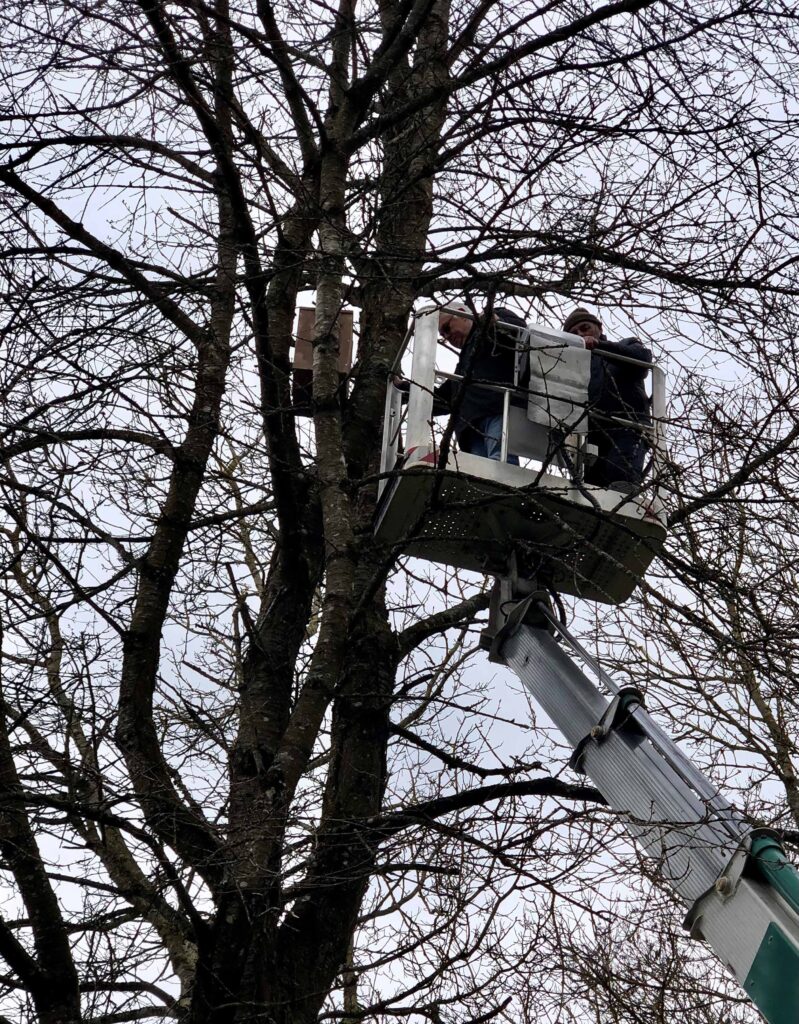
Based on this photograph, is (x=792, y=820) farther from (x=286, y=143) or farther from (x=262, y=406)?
(x=286, y=143)

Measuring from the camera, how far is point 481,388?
5.90 meters

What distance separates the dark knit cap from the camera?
6.19m

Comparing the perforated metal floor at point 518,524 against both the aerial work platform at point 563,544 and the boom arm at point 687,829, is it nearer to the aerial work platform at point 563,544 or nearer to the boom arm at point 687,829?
the aerial work platform at point 563,544

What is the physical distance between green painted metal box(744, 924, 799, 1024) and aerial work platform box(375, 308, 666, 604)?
182cm

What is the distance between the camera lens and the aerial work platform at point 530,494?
5.52m

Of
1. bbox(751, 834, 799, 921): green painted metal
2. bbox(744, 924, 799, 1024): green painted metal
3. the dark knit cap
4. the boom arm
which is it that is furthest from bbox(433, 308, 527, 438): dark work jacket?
bbox(744, 924, 799, 1024): green painted metal

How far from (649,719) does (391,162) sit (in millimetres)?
3185

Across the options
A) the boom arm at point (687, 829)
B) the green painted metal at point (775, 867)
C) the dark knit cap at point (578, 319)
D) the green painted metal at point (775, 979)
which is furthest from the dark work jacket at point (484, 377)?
the green painted metal at point (775, 979)

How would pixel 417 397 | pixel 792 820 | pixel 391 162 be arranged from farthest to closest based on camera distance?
pixel 792 820 → pixel 391 162 → pixel 417 397

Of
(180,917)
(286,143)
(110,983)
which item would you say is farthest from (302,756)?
(286,143)

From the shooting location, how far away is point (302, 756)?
4914mm

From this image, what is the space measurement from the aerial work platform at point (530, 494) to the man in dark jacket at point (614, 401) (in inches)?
3.5

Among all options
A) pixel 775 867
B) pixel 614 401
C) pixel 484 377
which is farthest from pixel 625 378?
pixel 775 867

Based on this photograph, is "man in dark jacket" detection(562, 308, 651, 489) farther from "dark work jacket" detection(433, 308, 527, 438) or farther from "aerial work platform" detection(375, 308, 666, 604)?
"dark work jacket" detection(433, 308, 527, 438)
